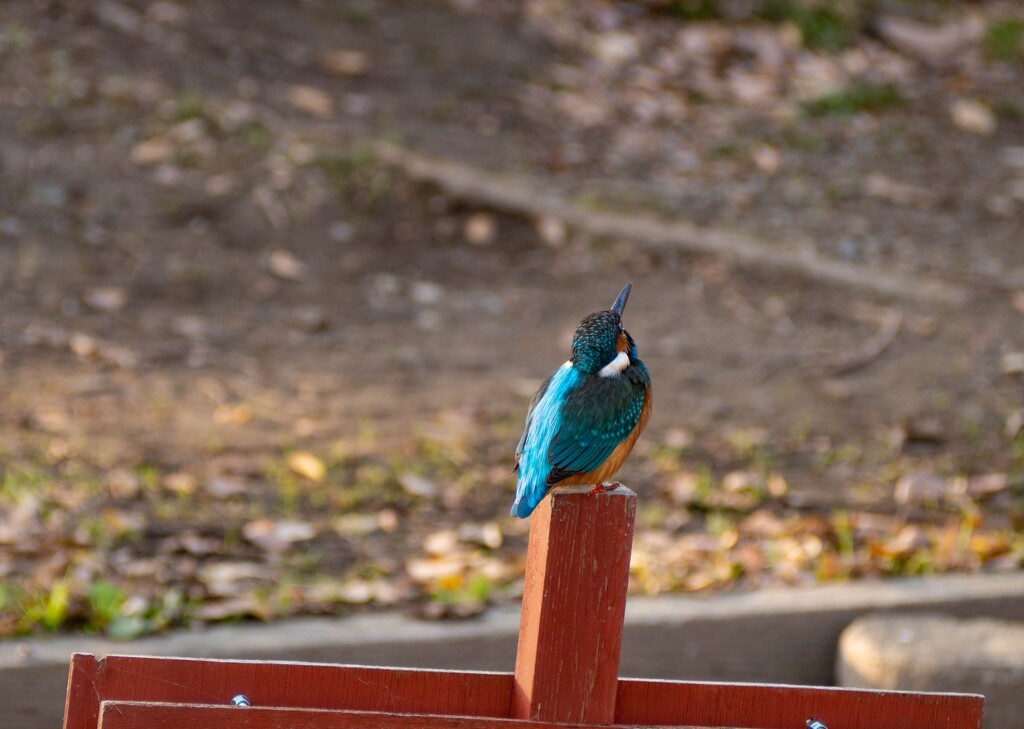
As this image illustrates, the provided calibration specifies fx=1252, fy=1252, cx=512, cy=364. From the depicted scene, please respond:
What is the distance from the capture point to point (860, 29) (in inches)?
371

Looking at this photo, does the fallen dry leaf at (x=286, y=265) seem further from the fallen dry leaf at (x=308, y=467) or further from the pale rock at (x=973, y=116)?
the pale rock at (x=973, y=116)

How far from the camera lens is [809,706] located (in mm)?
1778

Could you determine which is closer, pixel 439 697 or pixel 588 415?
pixel 439 697

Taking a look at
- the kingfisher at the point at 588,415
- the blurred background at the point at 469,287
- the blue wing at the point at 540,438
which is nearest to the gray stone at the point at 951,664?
the blurred background at the point at 469,287

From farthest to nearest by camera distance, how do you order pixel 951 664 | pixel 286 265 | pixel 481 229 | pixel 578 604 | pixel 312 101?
pixel 312 101, pixel 481 229, pixel 286 265, pixel 951 664, pixel 578 604

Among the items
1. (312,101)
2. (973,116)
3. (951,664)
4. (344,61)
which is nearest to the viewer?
(951,664)

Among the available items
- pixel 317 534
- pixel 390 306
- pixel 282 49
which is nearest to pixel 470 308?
pixel 390 306

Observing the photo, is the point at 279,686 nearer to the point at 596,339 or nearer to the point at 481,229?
the point at 596,339

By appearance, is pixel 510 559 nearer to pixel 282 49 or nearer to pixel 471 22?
pixel 282 49

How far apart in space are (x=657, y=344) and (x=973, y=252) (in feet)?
6.47

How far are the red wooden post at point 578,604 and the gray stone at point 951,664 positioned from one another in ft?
5.31

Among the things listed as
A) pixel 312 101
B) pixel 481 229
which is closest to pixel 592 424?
pixel 481 229

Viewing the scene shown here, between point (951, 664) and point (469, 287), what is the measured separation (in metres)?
3.55

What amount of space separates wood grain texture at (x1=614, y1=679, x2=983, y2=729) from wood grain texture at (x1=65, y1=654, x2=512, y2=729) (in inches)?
9.5
